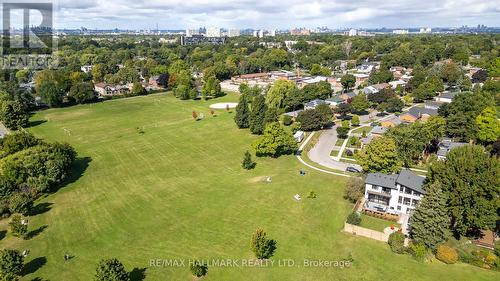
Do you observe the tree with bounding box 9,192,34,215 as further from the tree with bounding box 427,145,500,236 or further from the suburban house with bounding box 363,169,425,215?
the tree with bounding box 427,145,500,236

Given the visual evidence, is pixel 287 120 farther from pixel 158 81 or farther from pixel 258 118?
pixel 158 81

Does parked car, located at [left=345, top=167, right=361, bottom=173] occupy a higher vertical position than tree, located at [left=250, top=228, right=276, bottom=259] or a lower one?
higher

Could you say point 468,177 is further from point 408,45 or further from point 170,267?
point 408,45

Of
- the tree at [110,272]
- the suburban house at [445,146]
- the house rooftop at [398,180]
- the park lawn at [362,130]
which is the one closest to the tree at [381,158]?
the house rooftop at [398,180]

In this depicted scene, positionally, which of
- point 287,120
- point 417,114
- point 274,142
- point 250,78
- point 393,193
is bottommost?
point 393,193

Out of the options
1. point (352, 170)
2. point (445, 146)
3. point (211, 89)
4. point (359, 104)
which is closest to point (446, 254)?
point (352, 170)

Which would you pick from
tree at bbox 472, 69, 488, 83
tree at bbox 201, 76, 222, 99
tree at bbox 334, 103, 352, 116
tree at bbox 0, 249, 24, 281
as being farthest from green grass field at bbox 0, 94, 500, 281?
tree at bbox 472, 69, 488, 83

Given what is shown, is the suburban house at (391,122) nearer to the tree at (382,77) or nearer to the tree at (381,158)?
the tree at (381,158)
